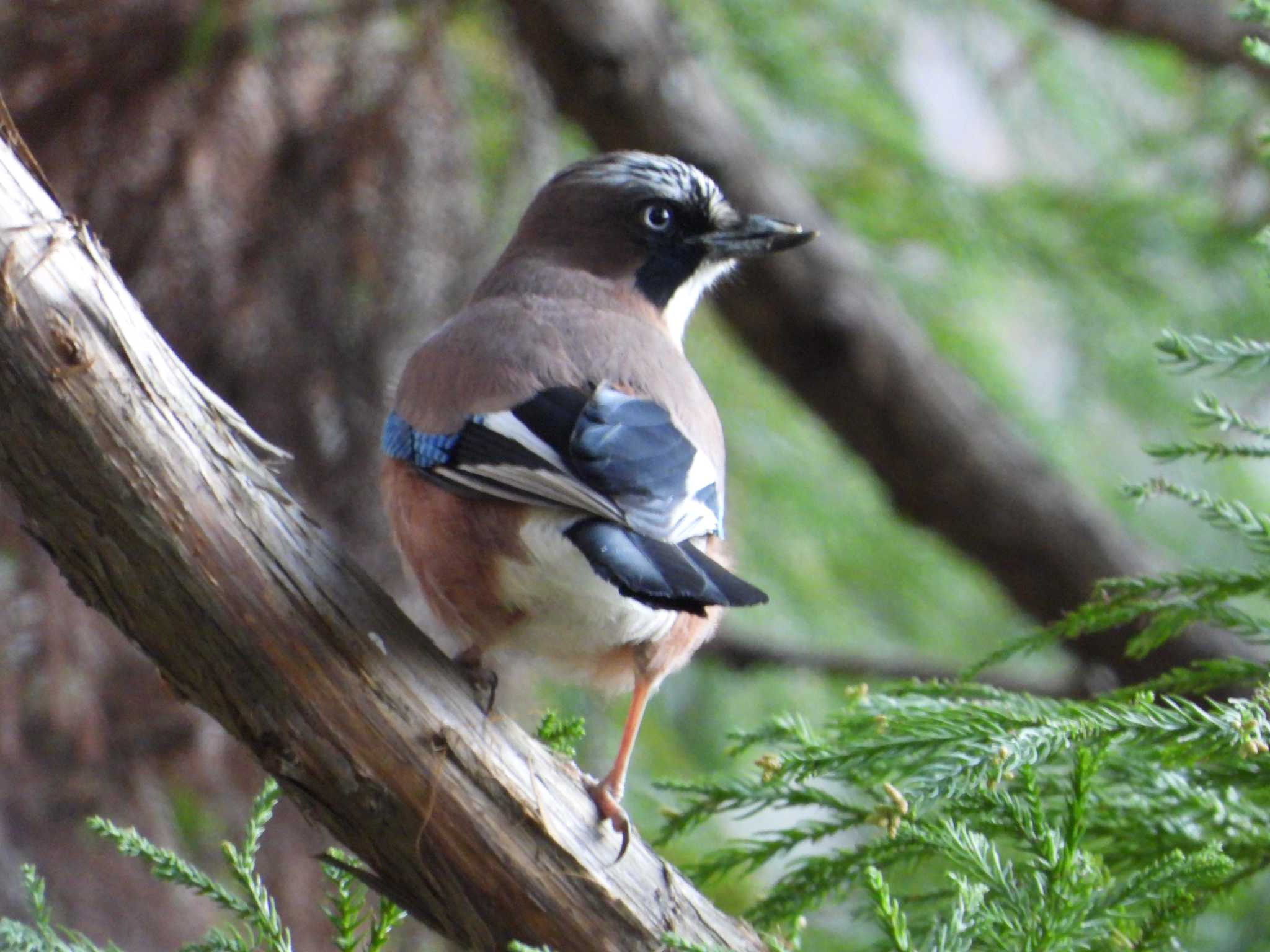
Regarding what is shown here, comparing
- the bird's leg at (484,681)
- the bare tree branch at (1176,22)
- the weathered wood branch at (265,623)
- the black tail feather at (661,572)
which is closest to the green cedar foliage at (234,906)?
the weathered wood branch at (265,623)

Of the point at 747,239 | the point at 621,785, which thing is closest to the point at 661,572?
the point at 621,785

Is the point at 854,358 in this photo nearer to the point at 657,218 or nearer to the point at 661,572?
the point at 657,218

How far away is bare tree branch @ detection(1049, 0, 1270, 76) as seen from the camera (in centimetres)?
503

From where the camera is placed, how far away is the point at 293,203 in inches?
181

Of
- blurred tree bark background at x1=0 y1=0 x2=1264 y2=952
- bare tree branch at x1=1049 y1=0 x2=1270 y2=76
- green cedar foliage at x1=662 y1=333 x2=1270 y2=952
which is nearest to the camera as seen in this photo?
green cedar foliage at x1=662 y1=333 x2=1270 y2=952

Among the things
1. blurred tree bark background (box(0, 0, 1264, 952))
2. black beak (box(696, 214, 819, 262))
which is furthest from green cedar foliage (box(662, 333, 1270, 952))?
blurred tree bark background (box(0, 0, 1264, 952))

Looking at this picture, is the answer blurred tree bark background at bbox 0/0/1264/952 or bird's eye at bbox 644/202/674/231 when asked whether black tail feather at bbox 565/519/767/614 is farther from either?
blurred tree bark background at bbox 0/0/1264/952

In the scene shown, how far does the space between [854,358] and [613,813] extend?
2.68 m

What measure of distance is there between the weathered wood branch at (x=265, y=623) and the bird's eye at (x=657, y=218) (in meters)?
1.68

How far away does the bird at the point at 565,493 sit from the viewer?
2311 mm

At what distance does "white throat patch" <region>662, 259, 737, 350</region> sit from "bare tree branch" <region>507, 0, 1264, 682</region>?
0.92 metres

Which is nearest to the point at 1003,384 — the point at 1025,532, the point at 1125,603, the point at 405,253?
the point at 1025,532

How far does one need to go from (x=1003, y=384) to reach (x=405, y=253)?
244 centimetres

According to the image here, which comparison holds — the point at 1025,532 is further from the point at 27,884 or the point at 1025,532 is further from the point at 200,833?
the point at 27,884
